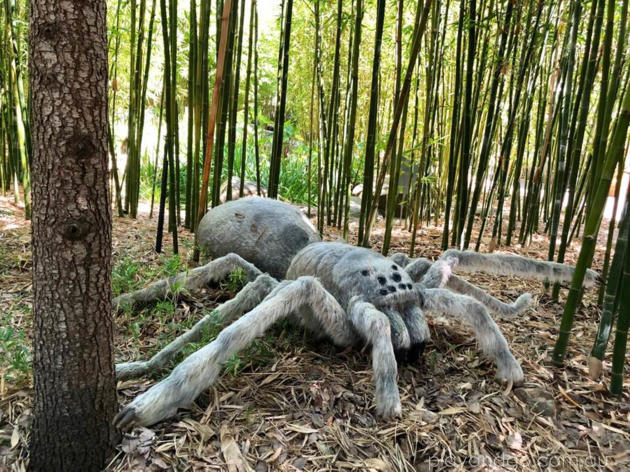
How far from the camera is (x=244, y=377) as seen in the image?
5.91 feet

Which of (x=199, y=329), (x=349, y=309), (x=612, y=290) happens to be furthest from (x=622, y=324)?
(x=199, y=329)

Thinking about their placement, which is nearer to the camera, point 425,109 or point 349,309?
point 349,309

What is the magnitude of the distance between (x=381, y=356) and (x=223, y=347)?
0.58 meters

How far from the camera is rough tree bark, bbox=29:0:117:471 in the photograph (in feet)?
3.60

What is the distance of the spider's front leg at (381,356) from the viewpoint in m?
1.65

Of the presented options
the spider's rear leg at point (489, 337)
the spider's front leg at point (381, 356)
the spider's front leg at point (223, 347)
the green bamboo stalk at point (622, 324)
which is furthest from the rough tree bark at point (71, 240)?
the green bamboo stalk at point (622, 324)

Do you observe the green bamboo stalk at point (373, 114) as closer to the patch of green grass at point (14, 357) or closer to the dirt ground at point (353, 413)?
the dirt ground at point (353, 413)

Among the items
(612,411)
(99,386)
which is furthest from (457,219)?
(99,386)

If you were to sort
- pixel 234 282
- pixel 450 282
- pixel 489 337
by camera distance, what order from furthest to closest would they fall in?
1. pixel 234 282
2. pixel 450 282
3. pixel 489 337

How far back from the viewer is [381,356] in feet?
5.61

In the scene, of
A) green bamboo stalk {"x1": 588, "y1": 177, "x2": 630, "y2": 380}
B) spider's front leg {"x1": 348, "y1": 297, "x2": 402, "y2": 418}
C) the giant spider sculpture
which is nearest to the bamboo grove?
green bamboo stalk {"x1": 588, "y1": 177, "x2": 630, "y2": 380}

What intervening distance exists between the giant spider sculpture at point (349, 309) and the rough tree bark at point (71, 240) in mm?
159

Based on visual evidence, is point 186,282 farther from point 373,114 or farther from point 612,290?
point 612,290

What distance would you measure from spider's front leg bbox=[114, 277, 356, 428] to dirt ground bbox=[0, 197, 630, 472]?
0.06 m
